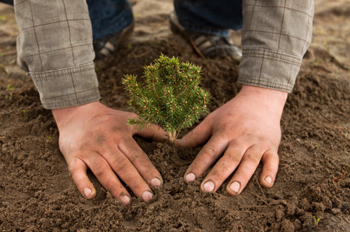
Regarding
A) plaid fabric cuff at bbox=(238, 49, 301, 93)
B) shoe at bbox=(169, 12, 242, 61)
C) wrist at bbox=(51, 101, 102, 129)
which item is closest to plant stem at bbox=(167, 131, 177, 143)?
wrist at bbox=(51, 101, 102, 129)

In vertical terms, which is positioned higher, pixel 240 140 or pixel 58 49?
pixel 58 49

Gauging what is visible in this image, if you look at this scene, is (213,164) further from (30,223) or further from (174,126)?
(30,223)

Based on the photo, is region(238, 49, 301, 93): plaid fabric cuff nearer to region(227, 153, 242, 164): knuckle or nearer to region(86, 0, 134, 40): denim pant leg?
region(227, 153, 242, 164): knuckle

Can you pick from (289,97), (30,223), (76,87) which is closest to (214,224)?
(30,223)

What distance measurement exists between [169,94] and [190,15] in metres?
2.26

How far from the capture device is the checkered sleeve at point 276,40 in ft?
7.66

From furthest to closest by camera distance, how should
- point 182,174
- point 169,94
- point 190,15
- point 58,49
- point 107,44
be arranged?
point 190,15
point 107,44
point 58,49
point 182,174
point 169,94

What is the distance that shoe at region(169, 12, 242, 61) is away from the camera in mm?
3617

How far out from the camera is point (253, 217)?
1813 mm

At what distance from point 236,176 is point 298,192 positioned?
388mm

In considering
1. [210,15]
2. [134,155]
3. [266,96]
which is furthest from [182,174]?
[210,15]

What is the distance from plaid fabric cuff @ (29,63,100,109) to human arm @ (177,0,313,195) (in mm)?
741

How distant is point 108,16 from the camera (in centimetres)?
373

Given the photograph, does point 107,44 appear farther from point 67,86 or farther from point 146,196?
point 146,196
